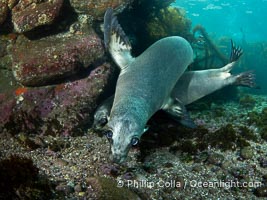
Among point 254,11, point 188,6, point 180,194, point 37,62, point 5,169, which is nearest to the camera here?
point 5,169

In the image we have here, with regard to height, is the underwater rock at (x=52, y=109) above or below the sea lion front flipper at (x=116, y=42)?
below

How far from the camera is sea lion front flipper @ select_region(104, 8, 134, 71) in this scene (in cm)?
625

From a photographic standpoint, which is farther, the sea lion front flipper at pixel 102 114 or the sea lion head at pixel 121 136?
the sea lion front flipper at pixel 102 114

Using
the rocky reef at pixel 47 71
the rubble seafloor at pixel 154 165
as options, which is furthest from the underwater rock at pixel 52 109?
the rubble seafloor at pixel 154 165

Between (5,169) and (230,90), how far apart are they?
831cm

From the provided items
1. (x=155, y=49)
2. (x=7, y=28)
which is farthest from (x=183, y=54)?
(x=7, y=28)

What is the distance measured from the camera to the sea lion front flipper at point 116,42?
625 cm

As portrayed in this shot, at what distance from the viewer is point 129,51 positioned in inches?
257

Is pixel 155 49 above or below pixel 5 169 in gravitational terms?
above

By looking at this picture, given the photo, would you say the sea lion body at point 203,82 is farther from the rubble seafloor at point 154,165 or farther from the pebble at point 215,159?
the pebble at point 215,159

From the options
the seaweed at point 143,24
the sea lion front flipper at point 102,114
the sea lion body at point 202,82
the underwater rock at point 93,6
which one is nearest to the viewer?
the sea lion front flipper at point 102,114

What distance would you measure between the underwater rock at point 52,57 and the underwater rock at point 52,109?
27cm

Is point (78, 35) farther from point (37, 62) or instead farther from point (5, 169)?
point (5, 169)

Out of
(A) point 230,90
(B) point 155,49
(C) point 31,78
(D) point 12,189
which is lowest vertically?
(A) point 230,90
